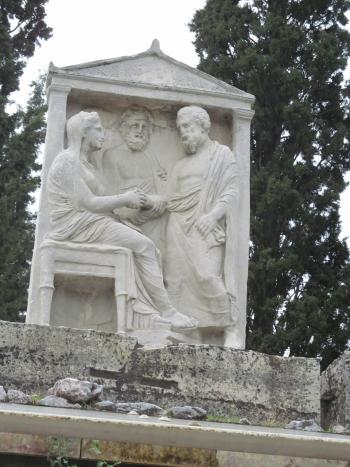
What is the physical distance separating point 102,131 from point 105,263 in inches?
54.1

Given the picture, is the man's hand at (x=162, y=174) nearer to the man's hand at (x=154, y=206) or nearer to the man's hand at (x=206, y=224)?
the man's hand at (x=154, y=206)

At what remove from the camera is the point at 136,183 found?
991 centimetres

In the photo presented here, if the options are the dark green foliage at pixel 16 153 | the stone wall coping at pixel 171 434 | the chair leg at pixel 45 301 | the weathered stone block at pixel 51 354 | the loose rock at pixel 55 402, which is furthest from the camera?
the dark green foliage at pixel 16 153

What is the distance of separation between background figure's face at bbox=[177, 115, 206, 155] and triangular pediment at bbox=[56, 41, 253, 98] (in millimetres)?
379

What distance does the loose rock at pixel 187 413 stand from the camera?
6.68 m

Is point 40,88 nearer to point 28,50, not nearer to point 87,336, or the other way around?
point 28,50

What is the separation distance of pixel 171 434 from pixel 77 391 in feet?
5.86

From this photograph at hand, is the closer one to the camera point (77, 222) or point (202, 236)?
point (77, 222)

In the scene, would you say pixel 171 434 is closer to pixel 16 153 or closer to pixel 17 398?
pixel 17 398

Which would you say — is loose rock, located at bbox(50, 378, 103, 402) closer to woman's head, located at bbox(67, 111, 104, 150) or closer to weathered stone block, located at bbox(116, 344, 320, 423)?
weathered stone block, located at bbox(116, 344, 320, 423)

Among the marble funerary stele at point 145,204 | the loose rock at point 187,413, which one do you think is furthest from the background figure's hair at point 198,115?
the loose rock at point 187,413

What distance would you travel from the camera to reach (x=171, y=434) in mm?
5191

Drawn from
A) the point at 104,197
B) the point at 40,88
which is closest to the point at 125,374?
the point at 104,197

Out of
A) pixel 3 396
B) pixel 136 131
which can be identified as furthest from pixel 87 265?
pixel 3 396
